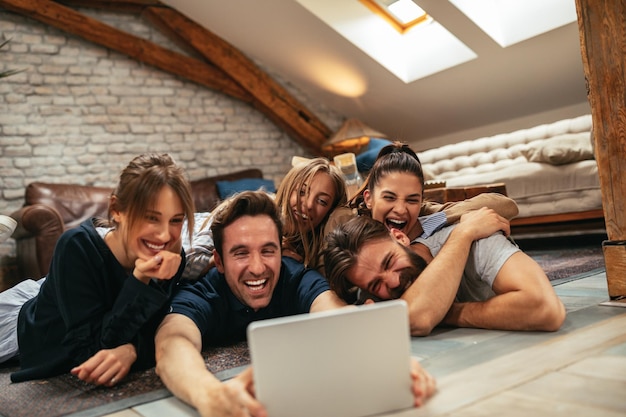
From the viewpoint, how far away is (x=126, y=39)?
586 centimetres

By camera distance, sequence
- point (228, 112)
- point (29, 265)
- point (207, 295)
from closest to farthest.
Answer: point (207, 295), point (29, 265), point (228, 112)

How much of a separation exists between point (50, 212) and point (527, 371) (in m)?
4.06

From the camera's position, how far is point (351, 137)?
631cm

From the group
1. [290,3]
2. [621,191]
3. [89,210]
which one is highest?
[290,3]

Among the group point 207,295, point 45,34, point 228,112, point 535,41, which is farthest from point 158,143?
point 207,295

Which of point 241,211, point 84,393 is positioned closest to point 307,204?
point 241,211

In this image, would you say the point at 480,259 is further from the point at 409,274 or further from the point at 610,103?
the point at 610,103

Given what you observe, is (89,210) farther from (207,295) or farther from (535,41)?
(535,41)

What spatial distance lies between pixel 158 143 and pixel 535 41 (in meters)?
3.95

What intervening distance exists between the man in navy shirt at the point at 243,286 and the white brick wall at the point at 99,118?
388cm

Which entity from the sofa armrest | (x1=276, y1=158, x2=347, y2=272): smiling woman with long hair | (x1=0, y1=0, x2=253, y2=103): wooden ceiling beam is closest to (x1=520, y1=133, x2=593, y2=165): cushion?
(x1=276, y1=158, x2=347, y2=272): smiling woman with long hair

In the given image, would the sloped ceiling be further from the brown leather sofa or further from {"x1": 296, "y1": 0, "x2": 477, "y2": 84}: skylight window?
the brown leather sofa

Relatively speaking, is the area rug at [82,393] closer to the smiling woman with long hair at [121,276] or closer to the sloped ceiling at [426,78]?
the smiling woman with long hair at [121,276]

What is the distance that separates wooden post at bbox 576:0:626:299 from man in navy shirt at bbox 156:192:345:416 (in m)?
1.04
